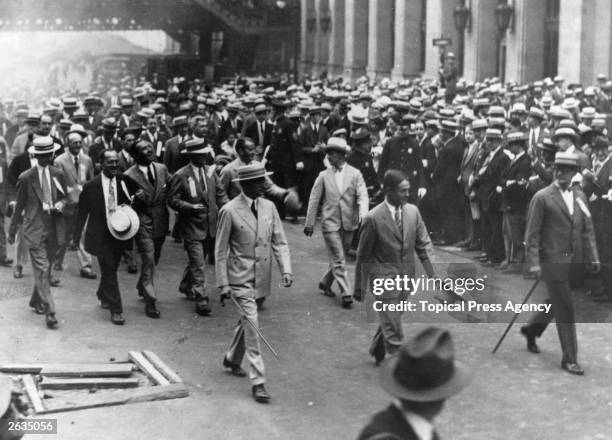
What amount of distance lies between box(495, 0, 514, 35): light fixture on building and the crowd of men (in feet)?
30.7

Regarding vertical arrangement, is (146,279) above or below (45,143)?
below

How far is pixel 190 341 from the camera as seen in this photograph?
11.1 metres

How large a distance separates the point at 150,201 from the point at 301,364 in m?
3.36

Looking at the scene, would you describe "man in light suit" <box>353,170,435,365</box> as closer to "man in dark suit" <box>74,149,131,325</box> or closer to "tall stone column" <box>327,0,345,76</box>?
"man in dark suit" <box>74,149,131,325</box>

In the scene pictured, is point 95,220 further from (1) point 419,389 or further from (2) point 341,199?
(1) point 419,389

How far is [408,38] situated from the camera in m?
38.6

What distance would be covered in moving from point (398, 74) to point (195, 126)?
2363cm

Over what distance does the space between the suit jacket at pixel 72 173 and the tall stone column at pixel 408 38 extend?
84.6 ft

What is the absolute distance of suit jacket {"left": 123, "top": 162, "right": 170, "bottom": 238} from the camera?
1243 cm

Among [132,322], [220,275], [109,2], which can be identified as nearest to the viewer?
[220,275]

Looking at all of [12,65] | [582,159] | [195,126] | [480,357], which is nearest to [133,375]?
[480,357]

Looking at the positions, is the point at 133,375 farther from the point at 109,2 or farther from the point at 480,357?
the point at 109,2

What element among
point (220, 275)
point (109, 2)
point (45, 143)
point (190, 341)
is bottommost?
point (190, 341)

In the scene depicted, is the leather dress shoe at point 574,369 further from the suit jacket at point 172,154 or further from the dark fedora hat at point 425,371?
the suit jacket at point 172,154
